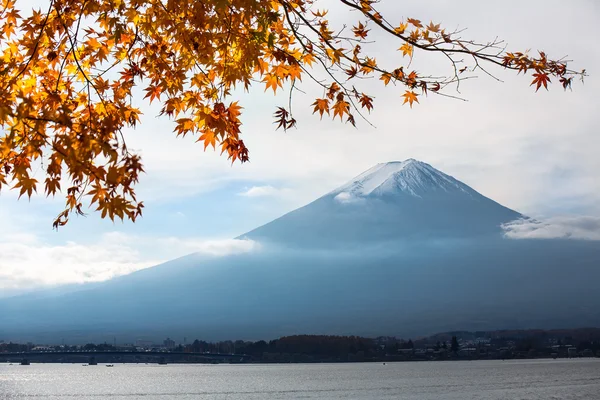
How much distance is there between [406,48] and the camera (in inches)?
242

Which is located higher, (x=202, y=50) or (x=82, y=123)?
(x=202, y=50)

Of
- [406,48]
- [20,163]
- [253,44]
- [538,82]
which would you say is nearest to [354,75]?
[406,48]

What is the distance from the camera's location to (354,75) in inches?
241

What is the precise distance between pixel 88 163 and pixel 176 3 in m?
1.65

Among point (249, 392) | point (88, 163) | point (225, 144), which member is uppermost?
point (225, 144)

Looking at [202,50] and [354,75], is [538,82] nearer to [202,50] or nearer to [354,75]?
[354,75]

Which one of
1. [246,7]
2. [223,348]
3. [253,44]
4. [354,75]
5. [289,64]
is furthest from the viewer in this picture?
[223,348]

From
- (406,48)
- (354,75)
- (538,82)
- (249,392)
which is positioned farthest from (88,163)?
(249,392)

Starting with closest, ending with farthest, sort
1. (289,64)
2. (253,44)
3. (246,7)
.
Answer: (246,7) < (253,44) < (289,64)

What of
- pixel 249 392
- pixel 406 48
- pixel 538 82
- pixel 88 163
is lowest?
pixel 249 392

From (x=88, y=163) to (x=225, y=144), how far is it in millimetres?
1388

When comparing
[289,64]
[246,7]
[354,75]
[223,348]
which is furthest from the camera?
[223,348]

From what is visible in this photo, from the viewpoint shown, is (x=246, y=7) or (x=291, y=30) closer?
(x=246, y=7)

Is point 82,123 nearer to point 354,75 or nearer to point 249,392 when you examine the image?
point 354,75
